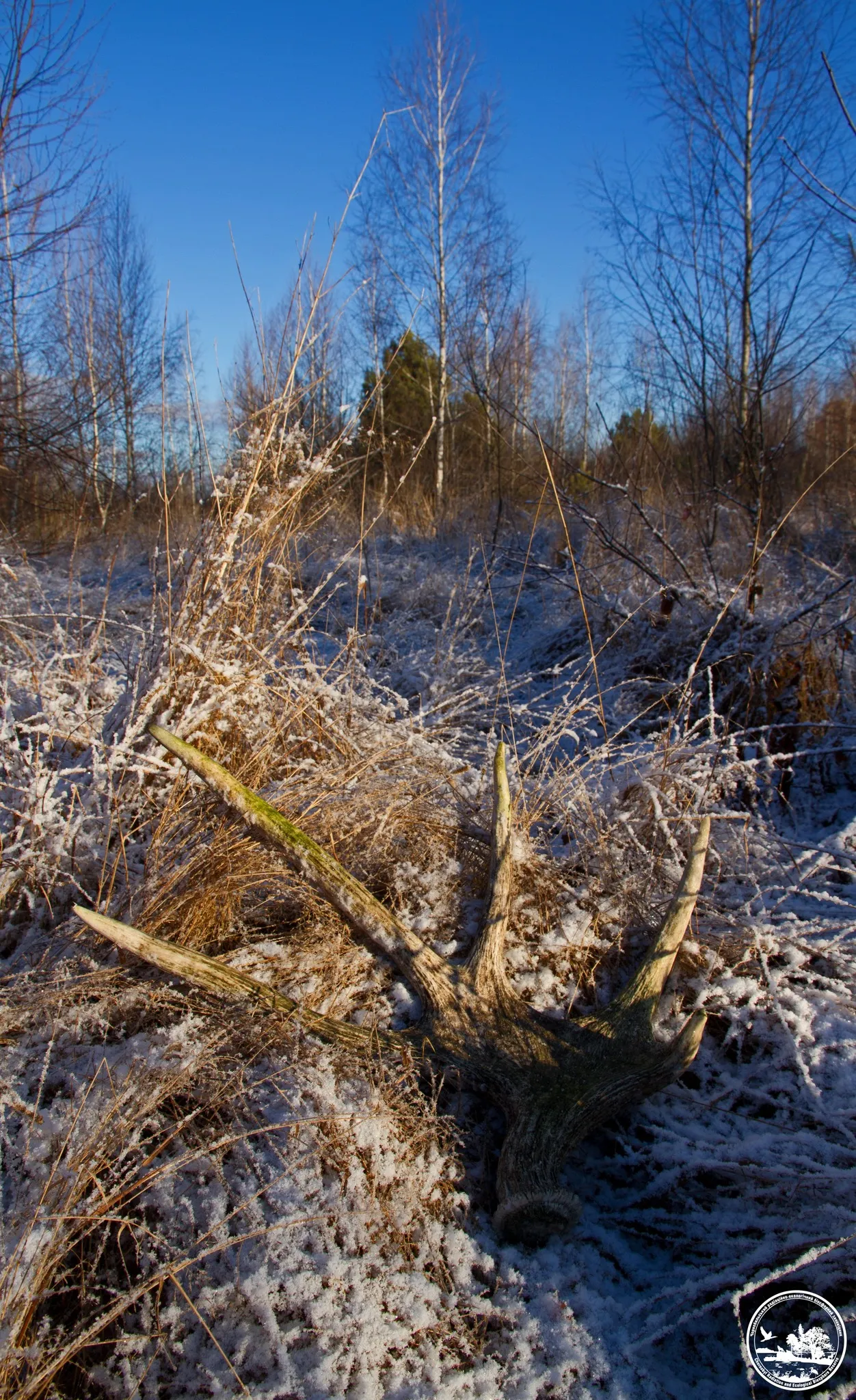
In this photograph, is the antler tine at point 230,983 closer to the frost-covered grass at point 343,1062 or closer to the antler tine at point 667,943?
the frost-covered grass at point 343,1062

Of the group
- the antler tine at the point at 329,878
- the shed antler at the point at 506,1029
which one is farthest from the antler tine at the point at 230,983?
the antler tine at the point at 329,878

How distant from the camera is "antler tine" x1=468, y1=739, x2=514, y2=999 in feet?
6.10

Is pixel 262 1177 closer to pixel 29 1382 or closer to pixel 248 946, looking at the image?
pixel 29 1382

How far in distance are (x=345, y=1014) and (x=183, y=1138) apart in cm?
45

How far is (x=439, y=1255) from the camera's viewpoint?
1354mm

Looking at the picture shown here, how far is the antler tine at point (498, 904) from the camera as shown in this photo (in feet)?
6.10

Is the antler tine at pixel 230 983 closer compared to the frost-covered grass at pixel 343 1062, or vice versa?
the frost-covered grass at pixel 343 1062

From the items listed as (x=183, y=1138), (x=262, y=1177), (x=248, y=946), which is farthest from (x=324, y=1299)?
(x=248, y=946)

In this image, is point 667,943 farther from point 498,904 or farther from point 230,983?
point 230,983

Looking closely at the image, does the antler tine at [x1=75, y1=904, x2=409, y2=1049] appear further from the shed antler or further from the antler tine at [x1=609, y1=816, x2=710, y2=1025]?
the antler tine at [x1=609, y1=816, x2=710, y2=1025]

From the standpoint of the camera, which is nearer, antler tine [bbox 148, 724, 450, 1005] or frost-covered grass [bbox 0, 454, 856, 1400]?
frost-covered grass [bbox 0, 454, 856, 1400]

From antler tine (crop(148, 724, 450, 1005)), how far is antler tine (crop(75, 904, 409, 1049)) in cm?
17

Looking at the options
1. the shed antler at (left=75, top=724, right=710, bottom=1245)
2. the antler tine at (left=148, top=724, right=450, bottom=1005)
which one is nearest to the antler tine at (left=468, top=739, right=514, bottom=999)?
the shed antler at (left=75, top=724, right=710, bottom=1245)

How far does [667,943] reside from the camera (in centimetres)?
195
